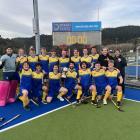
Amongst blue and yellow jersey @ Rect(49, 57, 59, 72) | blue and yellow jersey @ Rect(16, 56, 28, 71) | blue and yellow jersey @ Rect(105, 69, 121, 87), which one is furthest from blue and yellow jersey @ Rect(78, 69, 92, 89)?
blue and yellow jersey @ Rect(16, 56, 28, 71)

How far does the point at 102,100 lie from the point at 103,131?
8.68ft

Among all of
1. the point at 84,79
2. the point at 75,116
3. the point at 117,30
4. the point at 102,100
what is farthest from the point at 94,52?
the point at 117,30

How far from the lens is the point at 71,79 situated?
7.70m

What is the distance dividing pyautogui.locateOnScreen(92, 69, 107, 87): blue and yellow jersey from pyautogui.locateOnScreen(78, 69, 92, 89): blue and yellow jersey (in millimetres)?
173

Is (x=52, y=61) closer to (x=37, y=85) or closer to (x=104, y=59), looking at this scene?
(x=37, y=85)

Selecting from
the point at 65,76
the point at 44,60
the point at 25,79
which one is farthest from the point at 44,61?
the point at 25,79

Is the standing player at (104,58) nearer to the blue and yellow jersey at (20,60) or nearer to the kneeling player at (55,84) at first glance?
the kneeling player at (55,84)

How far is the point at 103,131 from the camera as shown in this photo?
4.78 meters

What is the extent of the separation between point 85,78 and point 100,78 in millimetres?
434

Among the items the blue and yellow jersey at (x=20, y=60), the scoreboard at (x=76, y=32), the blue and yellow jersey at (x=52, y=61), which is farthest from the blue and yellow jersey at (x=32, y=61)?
the scoreboard at (x=76, y=32)

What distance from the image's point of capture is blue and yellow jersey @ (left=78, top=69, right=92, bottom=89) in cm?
737

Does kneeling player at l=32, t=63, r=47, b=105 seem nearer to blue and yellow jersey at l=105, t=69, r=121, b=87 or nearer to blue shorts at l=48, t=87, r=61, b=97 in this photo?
blue shorts at l=48, t=87, r=61, b=97

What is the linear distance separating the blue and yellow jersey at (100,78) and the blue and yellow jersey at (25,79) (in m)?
1.85

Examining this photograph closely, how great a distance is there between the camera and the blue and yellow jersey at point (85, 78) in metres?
7.37
